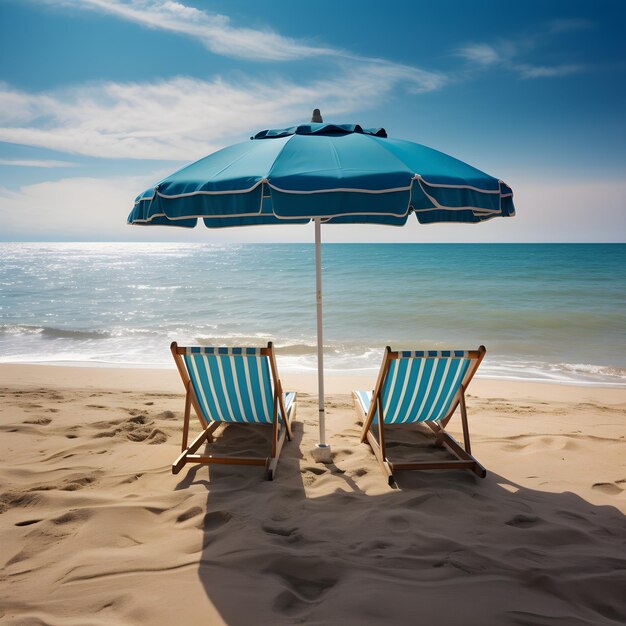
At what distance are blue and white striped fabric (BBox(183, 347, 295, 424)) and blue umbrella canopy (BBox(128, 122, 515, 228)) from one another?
1050 mm

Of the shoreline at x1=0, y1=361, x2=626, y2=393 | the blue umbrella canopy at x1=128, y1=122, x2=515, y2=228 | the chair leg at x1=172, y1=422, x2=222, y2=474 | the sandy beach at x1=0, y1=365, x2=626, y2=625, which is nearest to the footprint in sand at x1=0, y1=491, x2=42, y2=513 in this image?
the sandy beach at x1=0, y1=365, x2=626, y2=625

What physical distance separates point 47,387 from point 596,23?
15002 mm

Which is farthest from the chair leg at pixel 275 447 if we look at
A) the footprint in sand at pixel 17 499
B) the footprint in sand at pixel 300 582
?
the footprint in sand at pixel 17 499

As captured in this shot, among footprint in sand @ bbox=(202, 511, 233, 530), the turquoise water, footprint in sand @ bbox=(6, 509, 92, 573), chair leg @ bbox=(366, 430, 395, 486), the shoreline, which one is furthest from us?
the turquoise water

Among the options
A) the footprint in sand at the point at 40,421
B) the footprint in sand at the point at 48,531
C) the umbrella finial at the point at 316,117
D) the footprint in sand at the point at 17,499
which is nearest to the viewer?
the footprint in sand at the point at 48,531

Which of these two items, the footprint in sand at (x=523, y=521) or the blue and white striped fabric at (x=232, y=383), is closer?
the footprint in sand at (x=523, y=521)

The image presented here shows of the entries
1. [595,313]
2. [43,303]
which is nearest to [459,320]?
[595,313]

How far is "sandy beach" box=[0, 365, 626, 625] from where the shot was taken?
2.01 metres

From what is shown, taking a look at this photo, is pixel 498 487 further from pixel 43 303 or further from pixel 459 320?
pixel 43 303

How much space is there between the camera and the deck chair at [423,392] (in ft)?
10.8

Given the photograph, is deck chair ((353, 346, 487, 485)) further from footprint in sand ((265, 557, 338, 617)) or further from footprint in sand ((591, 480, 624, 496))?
footprint in sand ((265, 557, 338, 617))

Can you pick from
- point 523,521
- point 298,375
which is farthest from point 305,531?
point 298,375

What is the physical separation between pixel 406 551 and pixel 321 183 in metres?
1.99

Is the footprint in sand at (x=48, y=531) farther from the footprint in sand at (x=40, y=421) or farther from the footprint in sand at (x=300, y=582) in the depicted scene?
the footprint in sand at (x=40, y=421)
